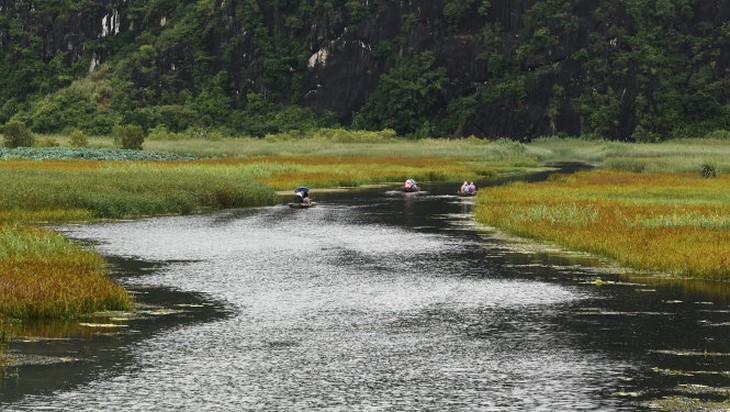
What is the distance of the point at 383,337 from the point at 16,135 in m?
110

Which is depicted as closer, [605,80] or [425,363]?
[425,363]

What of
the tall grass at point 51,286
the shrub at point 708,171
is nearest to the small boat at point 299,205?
the tall grass at point 51,286

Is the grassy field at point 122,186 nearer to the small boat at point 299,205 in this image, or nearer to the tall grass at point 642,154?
the small boat at point 299,205

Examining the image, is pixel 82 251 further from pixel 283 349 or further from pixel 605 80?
pixel 605 80

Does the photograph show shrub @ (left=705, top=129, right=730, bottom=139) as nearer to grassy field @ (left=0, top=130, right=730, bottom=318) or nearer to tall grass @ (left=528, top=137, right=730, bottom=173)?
tall grass @ (left=528, top=137, right=730, bottom=173)

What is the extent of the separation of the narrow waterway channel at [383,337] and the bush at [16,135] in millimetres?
90287

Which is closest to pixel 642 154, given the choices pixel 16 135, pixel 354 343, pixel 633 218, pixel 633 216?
pixel 16 135

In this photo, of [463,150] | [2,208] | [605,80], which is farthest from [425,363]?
[605,80]

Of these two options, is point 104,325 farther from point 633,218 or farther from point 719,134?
point 719,134

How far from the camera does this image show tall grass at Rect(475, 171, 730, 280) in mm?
34406

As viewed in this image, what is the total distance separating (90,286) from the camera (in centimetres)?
2688

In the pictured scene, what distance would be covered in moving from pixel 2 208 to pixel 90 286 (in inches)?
978

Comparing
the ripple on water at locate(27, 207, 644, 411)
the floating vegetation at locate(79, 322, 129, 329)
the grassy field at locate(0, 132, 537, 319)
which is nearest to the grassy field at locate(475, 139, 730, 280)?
the ripple on water at locate(27, 207, 644, 411)

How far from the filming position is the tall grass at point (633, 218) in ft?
113
